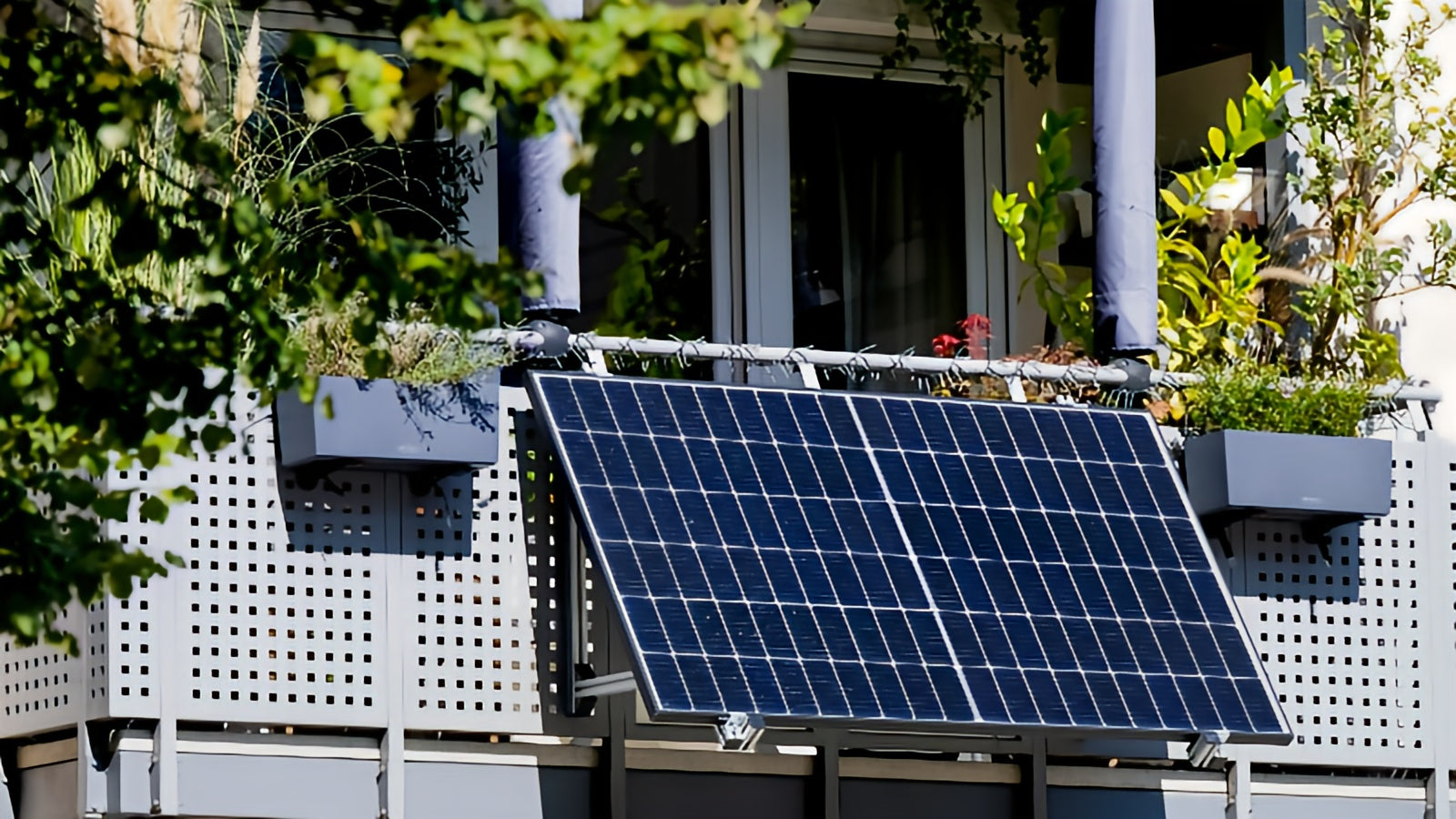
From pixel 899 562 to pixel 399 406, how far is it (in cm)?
157

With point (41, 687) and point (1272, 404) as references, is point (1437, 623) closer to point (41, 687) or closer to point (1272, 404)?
point (1272, 404)

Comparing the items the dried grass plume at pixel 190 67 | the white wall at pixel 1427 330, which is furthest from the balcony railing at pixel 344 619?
the white wall at pixel 1427 330

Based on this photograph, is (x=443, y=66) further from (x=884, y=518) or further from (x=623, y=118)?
(x=884, y=518)

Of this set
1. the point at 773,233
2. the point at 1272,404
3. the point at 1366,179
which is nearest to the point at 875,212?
the point at 773,233

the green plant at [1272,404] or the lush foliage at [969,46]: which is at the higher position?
the lush foliage at [969,46]

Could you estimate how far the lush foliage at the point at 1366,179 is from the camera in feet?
33.8

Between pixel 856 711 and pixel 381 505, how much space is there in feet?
5.22

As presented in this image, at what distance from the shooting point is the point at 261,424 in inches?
322

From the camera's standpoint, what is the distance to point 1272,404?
30.8 ft

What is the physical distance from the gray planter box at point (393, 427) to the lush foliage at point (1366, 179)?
344 centimetres

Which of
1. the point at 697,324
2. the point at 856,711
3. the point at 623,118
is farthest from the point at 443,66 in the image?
the point at 697,324

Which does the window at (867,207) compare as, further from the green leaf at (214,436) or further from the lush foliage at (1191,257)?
the green leaf at (214,436)

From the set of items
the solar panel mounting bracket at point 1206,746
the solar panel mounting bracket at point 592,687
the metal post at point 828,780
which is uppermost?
the solar panel mounting bracket at point 592,687

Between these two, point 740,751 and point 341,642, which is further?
point 740,751
